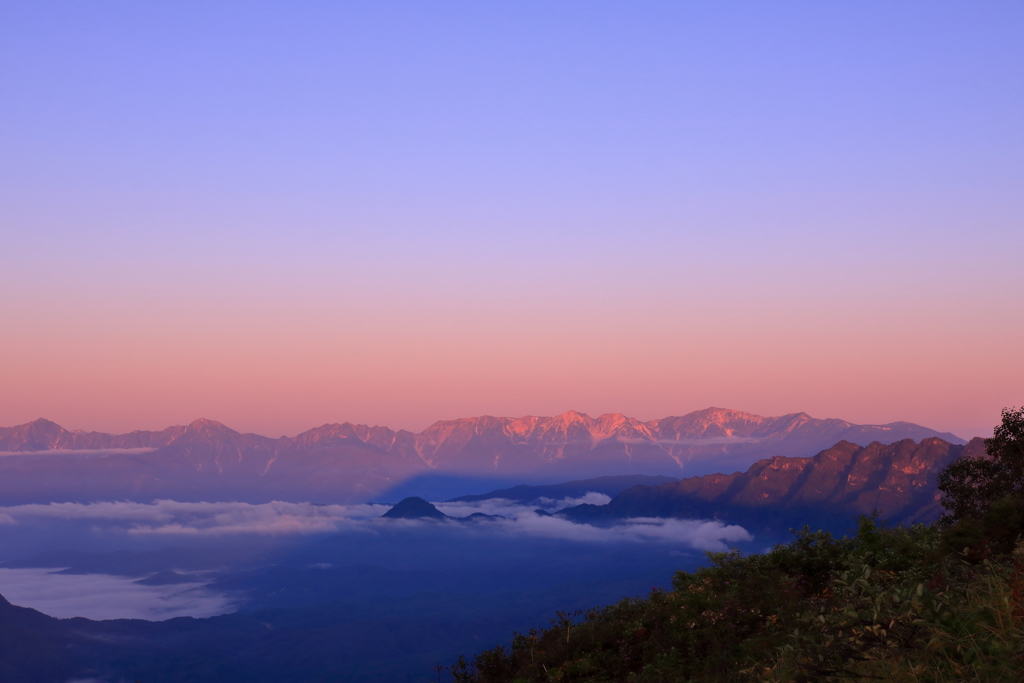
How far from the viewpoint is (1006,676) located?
25.2 feet

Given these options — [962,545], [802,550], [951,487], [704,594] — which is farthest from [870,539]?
[951,487]

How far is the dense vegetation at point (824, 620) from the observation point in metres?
8.41

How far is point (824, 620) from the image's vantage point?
910 cm

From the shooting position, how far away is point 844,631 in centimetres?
998

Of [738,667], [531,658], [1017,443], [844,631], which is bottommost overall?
[531,658]

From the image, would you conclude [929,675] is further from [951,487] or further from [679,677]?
[951,487]

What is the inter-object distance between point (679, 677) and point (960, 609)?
641 cm

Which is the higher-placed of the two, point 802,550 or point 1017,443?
point 1017,443

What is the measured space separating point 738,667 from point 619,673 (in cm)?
373

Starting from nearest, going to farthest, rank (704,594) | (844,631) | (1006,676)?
1. (1006,676)
2. (844,631)
3. (704,594)

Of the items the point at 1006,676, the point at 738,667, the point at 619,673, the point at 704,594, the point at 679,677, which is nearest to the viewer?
the point at 1006,676

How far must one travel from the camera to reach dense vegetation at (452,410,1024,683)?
841 centimetres

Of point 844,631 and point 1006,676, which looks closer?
point 1006,676

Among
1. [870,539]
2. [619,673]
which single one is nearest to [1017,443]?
[870,539]
